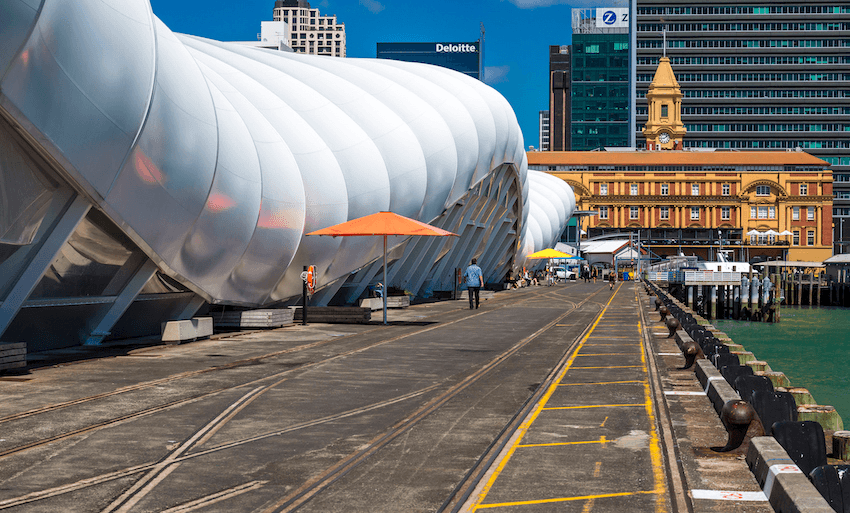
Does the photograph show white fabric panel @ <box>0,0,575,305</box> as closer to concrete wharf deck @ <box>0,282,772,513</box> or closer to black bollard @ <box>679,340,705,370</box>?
concrete wharf deck @ <box>0,282,772,513</box>

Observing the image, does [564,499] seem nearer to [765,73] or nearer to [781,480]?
[781,480]

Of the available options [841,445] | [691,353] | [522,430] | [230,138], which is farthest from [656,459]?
[230,138]

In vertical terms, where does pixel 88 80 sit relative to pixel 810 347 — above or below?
above

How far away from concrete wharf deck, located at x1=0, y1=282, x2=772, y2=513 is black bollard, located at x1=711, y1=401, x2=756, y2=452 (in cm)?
10

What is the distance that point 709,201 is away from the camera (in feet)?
445

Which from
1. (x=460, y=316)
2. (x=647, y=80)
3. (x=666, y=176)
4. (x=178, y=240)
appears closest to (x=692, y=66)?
(x=647, y=80)

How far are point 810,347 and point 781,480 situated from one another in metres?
43.9

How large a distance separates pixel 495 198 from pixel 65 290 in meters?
33.9

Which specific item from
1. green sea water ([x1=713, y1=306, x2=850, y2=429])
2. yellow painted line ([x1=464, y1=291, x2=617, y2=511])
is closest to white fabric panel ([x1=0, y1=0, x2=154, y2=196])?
yellow painted line ([x1=464, y1=291, x2=617, y2=511])

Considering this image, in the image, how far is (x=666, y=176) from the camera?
136625 millimetres

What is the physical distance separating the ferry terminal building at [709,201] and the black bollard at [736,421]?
Result: 129 metres

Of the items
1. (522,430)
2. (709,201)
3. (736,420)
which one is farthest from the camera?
(709,201)

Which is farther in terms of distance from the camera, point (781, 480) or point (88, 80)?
point (88, 80)

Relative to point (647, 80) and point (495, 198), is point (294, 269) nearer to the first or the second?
point (495, 198)
